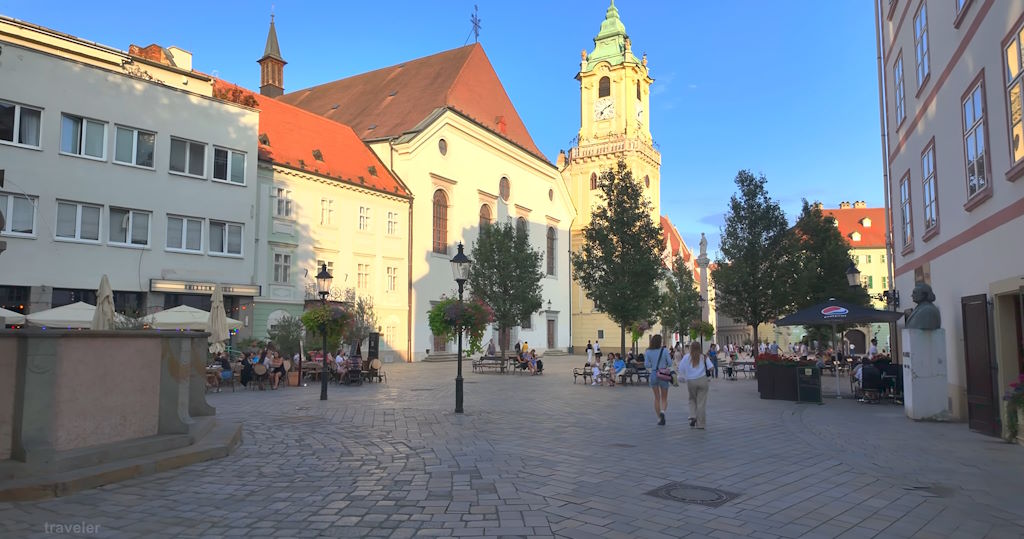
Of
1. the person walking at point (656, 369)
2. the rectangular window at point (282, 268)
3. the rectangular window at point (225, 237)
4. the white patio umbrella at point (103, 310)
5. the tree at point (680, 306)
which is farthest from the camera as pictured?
the tree at point (680, 306)

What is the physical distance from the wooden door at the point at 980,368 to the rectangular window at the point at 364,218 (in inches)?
1232

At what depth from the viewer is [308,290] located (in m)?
34.2

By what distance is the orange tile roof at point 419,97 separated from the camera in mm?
45969

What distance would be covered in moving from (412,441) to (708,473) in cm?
473

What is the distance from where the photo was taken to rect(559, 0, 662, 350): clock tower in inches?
2637

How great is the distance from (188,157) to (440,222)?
1814 cm

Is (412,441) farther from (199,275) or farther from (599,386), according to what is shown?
(199,275)

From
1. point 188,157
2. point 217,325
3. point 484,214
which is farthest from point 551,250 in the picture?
point 217,325

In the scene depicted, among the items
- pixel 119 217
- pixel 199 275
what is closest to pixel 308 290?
pixel 199 275

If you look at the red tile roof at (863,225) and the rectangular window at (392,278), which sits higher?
the red tile roof at (863,225)

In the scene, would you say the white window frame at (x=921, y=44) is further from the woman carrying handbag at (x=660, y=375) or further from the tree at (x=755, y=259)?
the tree at (x=755, y=259)

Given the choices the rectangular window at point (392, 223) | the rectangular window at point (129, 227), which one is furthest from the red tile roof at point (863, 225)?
the rectangular window at point (129, 227)

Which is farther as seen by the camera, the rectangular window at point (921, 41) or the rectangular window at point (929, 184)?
the rectangular window at point (921, 41)

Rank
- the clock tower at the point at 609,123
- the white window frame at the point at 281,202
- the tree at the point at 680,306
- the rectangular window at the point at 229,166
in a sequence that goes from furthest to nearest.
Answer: the clock tower at the point at 609,123, the tree at the point at 680,306, the white window frame at the point at 281,202, the rectangular window at the point at 229,166
